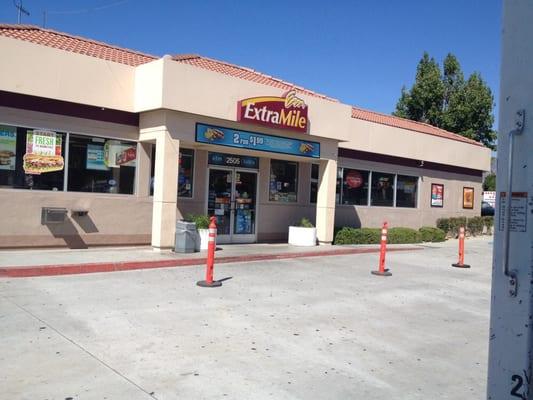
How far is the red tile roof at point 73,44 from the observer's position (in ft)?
43.0

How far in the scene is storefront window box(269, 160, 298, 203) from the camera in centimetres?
1794

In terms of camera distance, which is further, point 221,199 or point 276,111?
point 221,199

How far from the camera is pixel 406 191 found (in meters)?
23.1

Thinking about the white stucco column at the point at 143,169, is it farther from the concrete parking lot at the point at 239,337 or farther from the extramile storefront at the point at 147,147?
the concrete parking lot at the point at 239,337

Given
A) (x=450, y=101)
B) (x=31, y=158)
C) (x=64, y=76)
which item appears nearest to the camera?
(x=31, y=158)

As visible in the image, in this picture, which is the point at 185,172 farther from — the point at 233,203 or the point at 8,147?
the point at 8,147

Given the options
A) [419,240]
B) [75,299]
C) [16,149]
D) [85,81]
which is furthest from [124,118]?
[419,240]

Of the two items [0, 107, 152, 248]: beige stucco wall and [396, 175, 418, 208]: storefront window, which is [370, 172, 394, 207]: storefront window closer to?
[396, 175, 418, 208]: storefront window

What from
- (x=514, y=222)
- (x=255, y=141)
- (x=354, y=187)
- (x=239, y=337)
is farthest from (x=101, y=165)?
(x=514, y=222)

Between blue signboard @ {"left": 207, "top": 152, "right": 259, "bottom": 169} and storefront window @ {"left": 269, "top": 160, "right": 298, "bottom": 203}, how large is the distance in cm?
85

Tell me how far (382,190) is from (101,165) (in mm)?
12109

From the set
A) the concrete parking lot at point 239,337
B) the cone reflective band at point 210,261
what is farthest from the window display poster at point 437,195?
the cone reflective band at point 210,261

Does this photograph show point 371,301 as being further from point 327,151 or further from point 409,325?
point 327,151

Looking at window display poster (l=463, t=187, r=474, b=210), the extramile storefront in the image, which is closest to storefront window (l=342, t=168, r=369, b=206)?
the extramile storefront
